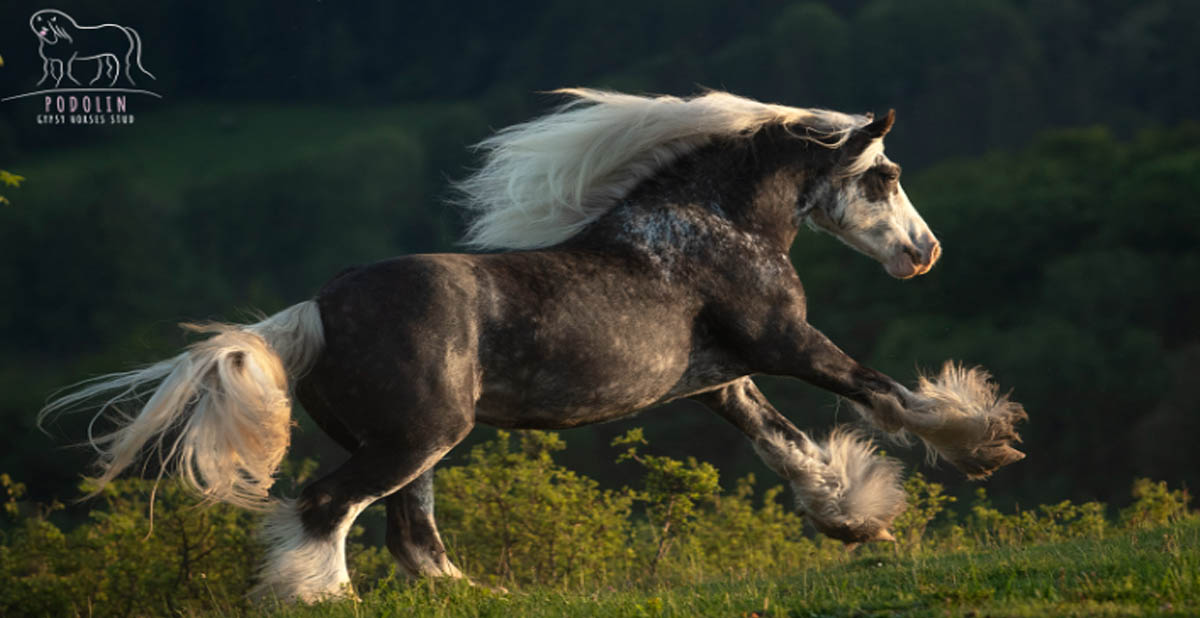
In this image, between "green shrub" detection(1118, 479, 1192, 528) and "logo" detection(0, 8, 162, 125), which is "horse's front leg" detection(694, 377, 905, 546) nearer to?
"green shrub" detection(1118, 479, 1192, 528)

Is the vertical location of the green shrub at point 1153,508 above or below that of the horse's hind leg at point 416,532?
below

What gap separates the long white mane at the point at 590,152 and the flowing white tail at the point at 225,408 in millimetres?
1622

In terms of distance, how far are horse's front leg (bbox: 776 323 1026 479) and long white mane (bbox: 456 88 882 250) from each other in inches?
47.2

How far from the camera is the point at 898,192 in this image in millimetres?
7898

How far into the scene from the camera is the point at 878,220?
774 cm

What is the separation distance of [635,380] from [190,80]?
87.7m

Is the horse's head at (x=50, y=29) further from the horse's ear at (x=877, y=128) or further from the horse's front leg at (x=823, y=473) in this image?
the horse's ear at (x=877, y=128)

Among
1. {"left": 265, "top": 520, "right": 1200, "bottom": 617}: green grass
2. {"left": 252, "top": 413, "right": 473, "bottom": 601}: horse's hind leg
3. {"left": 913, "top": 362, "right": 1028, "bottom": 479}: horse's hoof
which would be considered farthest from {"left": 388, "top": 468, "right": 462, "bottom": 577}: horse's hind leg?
{"left": 913, "top": 362, "right": 1028, "bottom": 479}: horse's hoof

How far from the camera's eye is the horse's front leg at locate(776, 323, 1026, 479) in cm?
710

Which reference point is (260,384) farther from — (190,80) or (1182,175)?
(190,80)

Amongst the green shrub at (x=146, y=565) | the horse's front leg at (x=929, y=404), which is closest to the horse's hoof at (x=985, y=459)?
the horse's front leg at (x=929, y=404)

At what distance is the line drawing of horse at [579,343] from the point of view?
20.0 feet

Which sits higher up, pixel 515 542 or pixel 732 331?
pixel 732 331

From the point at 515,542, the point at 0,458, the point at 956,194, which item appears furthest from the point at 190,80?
the point at 515,542
